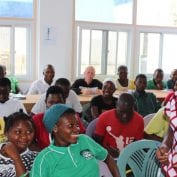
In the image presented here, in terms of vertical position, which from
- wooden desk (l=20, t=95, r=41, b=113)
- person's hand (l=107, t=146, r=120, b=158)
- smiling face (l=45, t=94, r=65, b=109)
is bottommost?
person's hand (l=107, t=146, r=120, b=158)

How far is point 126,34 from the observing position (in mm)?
7637

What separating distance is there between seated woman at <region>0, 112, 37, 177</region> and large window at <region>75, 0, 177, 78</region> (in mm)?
5247

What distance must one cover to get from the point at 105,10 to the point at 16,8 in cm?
187

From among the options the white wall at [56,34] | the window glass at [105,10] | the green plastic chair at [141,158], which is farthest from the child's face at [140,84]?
the window glass at [105,10]

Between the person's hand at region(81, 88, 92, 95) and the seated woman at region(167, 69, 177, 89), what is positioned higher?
the seated woman at region(167, 69, 177, 89)

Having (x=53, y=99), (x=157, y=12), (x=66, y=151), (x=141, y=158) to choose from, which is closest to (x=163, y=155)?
(x=66, y=151)

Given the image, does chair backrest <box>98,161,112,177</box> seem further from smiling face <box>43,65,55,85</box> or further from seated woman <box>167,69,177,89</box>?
seated woman <box>167,69,177,89</box>

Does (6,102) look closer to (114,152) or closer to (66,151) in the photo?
(114,152)

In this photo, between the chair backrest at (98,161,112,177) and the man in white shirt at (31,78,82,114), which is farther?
the man in white shirt at (31,78,82,114)

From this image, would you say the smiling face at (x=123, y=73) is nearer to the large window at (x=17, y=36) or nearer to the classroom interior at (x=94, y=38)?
the classroom interior at (x=94, y=38)

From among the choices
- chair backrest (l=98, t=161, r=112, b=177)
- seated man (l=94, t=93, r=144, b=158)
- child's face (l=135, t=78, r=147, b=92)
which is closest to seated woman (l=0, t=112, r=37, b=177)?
chair backrest (l=98, t=161, r=112, b=177)

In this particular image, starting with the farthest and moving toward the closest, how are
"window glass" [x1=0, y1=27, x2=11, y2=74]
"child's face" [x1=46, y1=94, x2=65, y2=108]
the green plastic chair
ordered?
"window glass" [x1=0, y1=27, x2=11, y2=74]
"child's face" [x1=46, y1=94, x2=65, y2=108]
the green plastic chair

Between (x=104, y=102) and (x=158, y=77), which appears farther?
(x=158, y=77)

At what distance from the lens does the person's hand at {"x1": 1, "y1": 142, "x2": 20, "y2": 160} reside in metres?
1.82
